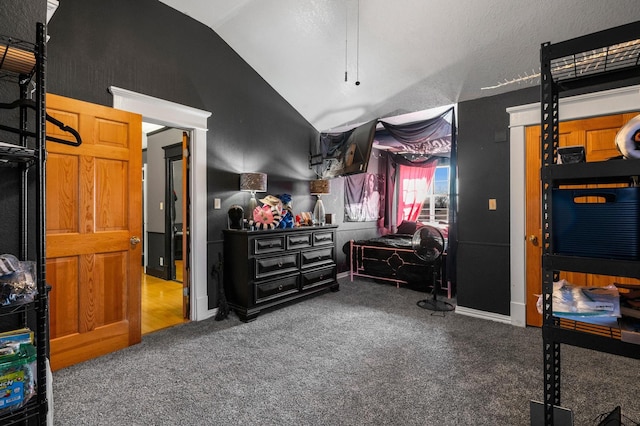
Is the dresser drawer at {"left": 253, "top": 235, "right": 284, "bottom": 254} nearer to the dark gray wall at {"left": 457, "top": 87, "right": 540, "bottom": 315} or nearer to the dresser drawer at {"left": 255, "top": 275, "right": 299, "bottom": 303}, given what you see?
the dresser drawer at {"left": 255, "top": 275, "right": 299, "bottom": 303}

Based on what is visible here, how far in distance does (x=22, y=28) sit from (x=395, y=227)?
248 inches

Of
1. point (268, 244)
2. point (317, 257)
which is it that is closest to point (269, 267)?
point (268, 244)

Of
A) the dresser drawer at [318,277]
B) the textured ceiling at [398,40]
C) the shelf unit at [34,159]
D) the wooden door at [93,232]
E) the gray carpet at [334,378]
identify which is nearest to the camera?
the shelf unit at [34,159]

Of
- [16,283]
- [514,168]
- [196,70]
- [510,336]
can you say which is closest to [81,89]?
[196,70]

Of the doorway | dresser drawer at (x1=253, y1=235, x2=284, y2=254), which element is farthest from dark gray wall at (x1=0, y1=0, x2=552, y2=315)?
the doorway

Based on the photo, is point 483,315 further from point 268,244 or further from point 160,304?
point 160,304

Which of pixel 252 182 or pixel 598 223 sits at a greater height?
pixel 252 182

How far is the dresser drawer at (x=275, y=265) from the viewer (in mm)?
3405

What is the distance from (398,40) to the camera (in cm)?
309

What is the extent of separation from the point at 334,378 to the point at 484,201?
8.16ft

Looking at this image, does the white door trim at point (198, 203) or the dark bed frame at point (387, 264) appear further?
the dark bed frame at point (387, 264)

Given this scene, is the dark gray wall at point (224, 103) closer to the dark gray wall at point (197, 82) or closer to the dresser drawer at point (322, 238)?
the dark gray wall at point (197, 82)

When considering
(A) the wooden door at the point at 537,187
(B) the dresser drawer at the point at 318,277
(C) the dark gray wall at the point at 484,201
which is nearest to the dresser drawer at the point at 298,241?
(B) the dresser drawer at the point at 318,277

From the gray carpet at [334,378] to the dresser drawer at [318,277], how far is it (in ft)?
2.71
